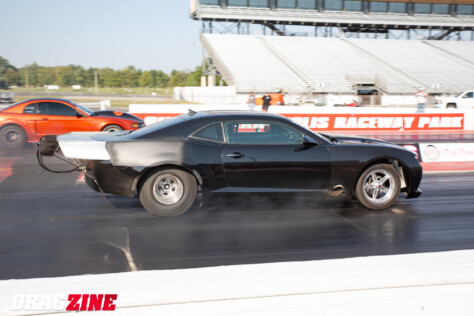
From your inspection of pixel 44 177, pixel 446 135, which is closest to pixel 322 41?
pixel 446 135

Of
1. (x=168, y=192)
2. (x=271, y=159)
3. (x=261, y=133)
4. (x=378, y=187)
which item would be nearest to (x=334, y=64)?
(x=378, y=187)

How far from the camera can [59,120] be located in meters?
12.5

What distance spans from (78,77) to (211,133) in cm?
6239

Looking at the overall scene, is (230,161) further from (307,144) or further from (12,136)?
(12,136)

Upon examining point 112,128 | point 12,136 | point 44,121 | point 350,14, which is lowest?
point 12,136

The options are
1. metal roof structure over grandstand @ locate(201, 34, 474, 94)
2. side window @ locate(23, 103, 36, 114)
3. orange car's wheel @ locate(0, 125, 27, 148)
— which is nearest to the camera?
orange car's wheel @ locate(0, 125, 27, 148)

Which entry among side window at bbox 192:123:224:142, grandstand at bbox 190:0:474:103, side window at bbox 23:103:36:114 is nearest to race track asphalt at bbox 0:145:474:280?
side window at bbox 192:123:224:142

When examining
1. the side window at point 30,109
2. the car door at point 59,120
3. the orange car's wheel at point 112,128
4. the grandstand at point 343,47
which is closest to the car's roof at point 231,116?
the orange car's wheel at point 112,128

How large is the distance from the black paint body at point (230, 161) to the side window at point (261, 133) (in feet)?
0.21

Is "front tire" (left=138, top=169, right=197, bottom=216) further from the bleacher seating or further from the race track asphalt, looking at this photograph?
the bleacher seating

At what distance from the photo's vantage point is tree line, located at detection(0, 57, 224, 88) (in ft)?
179

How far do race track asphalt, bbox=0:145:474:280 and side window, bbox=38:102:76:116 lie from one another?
5.42 metres

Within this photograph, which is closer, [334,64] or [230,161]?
[230,161]

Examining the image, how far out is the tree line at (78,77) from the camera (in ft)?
179
